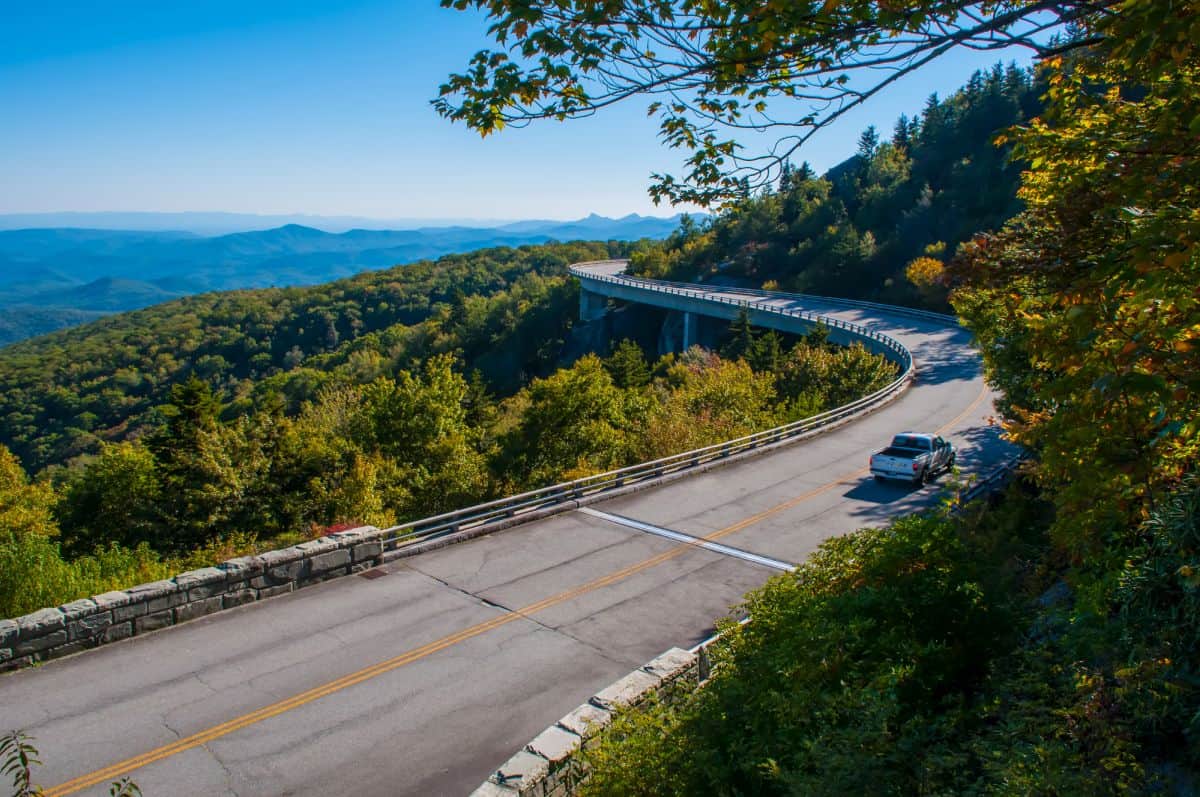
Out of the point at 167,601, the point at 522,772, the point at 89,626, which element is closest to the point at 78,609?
the point at 89,626

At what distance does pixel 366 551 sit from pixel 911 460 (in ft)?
53.2

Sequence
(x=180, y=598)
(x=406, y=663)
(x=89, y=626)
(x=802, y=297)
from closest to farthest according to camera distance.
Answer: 1. (x=89, y=626)
2. (x=406, y=663)
3. (x=180, y=598)
4. (x=802, y=297)

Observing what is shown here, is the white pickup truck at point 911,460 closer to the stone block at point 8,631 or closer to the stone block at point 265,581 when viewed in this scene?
the stone block at point 265,581

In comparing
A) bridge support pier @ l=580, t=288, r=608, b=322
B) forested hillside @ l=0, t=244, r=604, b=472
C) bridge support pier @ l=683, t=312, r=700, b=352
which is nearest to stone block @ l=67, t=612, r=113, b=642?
bridge support pier @ l=683, t=312, r=700, b=352

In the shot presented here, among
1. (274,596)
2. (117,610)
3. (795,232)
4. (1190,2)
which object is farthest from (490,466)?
(795,232)

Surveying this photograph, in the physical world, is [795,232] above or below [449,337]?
above

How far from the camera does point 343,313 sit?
597ft

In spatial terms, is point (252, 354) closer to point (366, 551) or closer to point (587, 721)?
point (366, 551)

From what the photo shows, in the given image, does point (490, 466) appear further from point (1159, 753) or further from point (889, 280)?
point (889, 280)

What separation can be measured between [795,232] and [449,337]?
56815 mm

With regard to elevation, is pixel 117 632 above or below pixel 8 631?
below

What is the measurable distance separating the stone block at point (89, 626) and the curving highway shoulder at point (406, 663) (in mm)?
357

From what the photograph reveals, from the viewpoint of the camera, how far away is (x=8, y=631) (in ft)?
34.9

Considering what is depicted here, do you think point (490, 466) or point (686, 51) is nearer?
point (686, 51)
